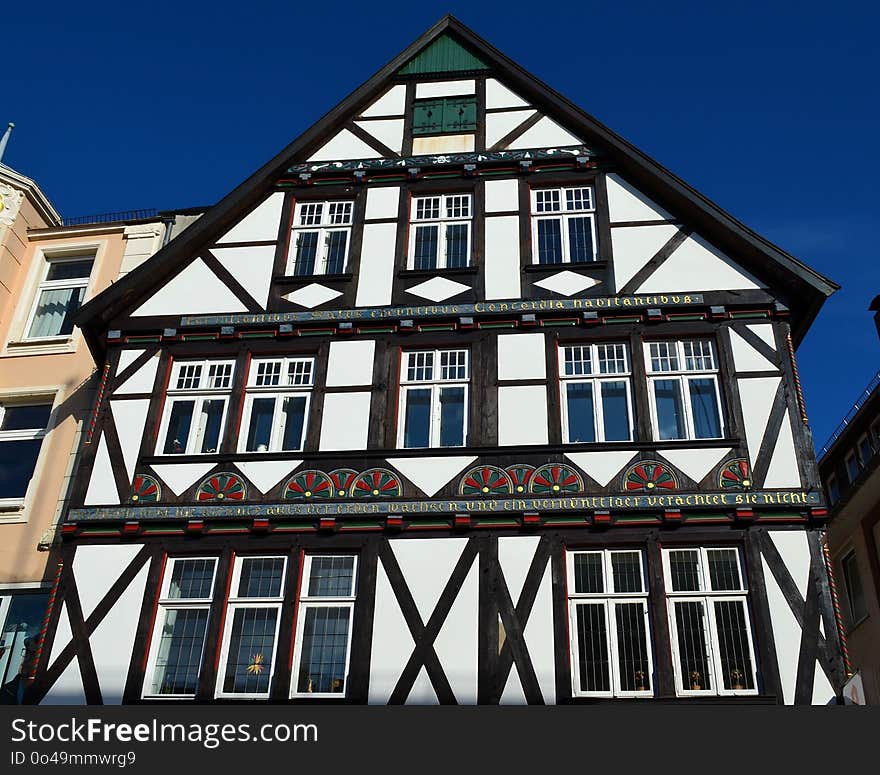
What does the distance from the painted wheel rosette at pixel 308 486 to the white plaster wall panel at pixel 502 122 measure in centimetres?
740

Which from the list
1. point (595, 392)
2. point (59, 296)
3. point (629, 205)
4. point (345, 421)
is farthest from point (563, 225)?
point (59, 296)

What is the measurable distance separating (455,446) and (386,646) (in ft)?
10.4

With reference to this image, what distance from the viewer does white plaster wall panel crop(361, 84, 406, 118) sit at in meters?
20.2

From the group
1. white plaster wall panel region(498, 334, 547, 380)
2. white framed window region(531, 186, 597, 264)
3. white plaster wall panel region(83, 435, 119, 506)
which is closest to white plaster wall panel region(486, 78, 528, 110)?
white framed window region(531, 186, 597, 264)

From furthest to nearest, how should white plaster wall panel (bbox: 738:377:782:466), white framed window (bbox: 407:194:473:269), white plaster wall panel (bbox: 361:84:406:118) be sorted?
white plaster wall panel (bbox: 361:84:406:118), white framed window (bbox: 407:194:473:269), white plaster wall panel (bbox: 738:377:782:466)

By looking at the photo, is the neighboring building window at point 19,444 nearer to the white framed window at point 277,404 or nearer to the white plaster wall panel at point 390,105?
the white framed window at point 277,404

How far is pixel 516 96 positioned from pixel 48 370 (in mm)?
9947

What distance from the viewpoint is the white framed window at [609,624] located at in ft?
44.5

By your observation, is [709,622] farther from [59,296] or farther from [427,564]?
[59,296]

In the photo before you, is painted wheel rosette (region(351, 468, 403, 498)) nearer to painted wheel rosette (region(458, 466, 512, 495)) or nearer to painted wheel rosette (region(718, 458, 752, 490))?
painted wheel rosette (region(458, 466, 512, 495))

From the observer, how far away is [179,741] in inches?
453

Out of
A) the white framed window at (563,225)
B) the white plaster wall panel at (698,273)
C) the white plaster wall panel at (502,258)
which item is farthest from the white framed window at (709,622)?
the white framed window at (563,225)

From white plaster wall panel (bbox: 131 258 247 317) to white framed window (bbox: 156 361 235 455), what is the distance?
1.02 metres

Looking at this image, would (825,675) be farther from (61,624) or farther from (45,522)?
(45,522)
